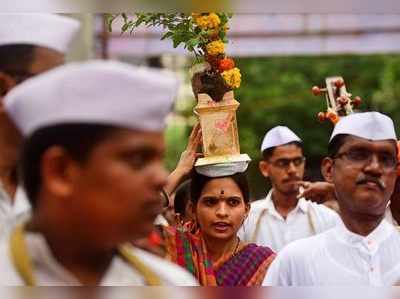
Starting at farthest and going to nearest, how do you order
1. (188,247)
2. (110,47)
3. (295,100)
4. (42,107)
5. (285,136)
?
(295,100) → (285,136) → (110,47) → (188,247) → (42,107)

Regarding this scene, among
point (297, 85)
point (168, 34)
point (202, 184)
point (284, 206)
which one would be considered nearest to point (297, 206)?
point (284, 206)

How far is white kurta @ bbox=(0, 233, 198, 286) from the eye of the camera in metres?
2.16

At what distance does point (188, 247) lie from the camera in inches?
121

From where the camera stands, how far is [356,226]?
10.5 ft

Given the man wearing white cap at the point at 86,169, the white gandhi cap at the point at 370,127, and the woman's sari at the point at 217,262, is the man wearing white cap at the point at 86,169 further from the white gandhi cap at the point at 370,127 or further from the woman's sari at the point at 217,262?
the white gandhi cap at the point at 370,127

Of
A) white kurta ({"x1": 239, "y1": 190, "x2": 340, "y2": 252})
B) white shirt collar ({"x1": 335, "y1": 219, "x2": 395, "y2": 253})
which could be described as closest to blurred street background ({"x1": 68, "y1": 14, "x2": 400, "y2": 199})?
white kurta ({"x1": 239, "y1": 190, "x2": 340, "y2": 252})

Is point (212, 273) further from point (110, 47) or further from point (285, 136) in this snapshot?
point (285, 136)

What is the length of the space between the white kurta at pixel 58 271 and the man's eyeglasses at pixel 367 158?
3.15 feet

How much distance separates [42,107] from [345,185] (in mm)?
1248

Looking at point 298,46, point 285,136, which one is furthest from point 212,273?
point 298,46

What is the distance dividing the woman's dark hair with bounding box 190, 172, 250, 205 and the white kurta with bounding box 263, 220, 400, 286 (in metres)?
0.33

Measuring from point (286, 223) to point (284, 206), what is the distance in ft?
1.02

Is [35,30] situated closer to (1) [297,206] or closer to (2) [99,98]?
(2) [99,98]

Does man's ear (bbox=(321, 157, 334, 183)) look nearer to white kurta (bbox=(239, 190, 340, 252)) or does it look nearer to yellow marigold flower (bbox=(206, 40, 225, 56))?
yellow marigold flower (bbox=(206, 40, 225, 56))
